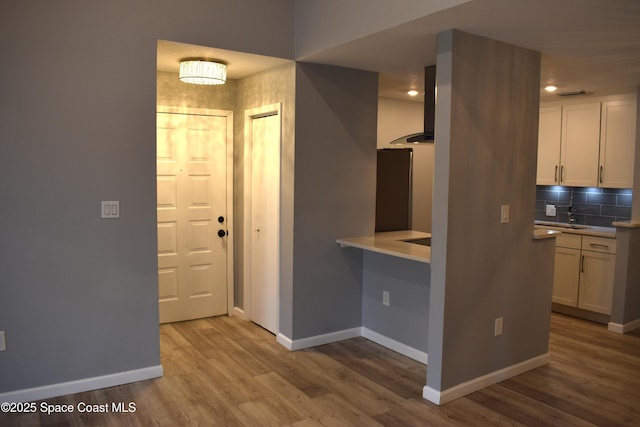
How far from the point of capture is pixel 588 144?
5.32 metres

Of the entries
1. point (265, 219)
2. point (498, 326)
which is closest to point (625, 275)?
point (498, 326)

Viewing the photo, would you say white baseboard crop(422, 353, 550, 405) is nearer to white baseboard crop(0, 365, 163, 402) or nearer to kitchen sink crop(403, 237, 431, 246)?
kitchen sink crop(403, 237, 431, 246)

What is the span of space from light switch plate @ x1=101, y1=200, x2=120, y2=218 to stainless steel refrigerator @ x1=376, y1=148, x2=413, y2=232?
2.38 meters

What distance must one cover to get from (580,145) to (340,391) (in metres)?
3.77

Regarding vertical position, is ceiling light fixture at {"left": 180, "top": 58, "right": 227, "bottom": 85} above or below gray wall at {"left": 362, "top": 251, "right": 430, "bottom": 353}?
above

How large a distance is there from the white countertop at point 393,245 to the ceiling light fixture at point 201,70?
1.64 meters

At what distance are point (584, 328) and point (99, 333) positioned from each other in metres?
4.23

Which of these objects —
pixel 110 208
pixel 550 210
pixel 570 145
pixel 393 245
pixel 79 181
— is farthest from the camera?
pixel 550 210

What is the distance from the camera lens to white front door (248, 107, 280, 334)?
441 centimetres

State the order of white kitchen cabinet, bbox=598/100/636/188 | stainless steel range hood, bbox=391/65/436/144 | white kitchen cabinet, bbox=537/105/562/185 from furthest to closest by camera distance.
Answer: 1. white kitchen cabinet, bbox=537/105/562/185
2. white kitchen cabinet, bbox=598/100/636/188
3. stainless steel range hood, bbox=391/65/436/144

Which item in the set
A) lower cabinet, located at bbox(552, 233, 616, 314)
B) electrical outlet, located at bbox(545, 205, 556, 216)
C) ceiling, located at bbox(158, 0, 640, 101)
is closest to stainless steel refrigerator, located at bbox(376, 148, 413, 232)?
ceiling, located at bbox(158, 0, 640, 101)

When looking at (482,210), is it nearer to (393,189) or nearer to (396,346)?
(396,346)

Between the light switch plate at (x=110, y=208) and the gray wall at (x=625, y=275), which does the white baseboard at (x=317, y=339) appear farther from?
the gray wall at (x=625, y=275)

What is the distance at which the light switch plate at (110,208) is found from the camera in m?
3.28
